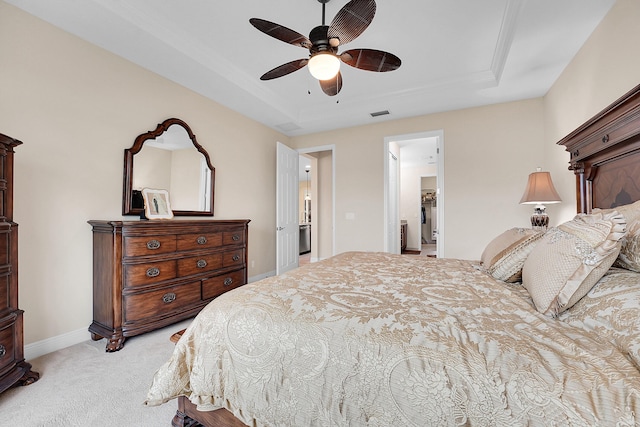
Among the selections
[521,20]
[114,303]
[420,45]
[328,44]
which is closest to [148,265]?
[114,303]

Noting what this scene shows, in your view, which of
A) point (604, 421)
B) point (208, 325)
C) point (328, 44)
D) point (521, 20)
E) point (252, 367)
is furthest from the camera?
point (521, 20)

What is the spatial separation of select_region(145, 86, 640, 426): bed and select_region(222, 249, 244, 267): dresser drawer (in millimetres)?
1858

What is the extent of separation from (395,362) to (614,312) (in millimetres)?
687

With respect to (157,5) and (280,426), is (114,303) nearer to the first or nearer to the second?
(280,426)

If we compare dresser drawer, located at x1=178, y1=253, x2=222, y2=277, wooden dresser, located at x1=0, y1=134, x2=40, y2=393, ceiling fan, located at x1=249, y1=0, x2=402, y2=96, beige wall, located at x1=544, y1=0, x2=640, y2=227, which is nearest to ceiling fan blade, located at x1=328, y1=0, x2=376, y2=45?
ceiling fan, located at x1=249, y1=0, x2=402, y2=96

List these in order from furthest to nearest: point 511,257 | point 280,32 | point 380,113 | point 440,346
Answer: point 380,113, point 280,32, point 511,257, point 440,346

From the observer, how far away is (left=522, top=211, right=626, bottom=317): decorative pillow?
3.24ft

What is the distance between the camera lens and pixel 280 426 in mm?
963

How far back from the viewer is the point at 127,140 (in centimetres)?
273

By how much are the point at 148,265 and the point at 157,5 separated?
211cm

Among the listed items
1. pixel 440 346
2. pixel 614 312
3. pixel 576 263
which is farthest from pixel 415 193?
pixel 440 346

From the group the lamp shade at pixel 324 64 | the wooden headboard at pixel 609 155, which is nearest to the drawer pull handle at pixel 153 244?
the lamp shade at pixel 324 64

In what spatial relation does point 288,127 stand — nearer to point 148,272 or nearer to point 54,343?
point 148,272

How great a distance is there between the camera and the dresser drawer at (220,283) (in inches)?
114
